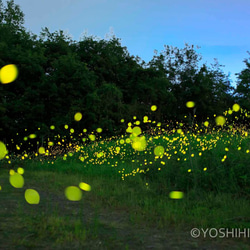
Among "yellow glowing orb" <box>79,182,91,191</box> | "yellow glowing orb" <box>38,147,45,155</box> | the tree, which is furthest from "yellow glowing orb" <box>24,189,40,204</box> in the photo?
the tree

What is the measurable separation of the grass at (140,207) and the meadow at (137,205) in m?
0.01

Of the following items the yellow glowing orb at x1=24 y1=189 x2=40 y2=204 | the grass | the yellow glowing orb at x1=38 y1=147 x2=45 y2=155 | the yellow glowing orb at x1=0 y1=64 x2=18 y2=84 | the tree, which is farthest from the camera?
the tree

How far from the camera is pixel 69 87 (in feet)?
47.1

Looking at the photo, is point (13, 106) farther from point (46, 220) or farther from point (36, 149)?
point (46, 220)

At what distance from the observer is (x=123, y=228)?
13.1 ft

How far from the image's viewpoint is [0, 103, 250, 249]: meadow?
11.6ft

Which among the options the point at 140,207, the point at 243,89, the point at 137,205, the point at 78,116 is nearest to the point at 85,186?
the point at 137,205

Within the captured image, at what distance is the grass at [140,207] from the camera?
3516mm

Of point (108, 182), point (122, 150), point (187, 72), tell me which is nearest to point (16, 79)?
point (122, 150)

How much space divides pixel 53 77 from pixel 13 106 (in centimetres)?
246

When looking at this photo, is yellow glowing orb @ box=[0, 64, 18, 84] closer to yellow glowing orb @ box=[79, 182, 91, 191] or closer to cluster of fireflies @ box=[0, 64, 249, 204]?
cluster of fireflies @ box=[0, 64, 249, 204]

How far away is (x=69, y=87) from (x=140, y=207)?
1040 centimetres

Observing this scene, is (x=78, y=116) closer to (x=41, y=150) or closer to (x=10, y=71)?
(x=41, y=150)

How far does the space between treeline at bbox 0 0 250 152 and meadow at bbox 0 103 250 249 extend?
6230mm
